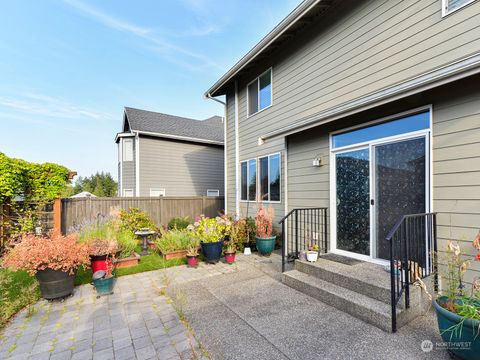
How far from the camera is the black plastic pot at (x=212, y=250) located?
16.5 feet

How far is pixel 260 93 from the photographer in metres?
7.05

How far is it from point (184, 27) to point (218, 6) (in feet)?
6.02

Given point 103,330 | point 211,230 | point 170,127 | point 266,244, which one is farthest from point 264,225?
point 170,127

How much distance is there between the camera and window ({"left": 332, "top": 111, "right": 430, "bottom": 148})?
329cm

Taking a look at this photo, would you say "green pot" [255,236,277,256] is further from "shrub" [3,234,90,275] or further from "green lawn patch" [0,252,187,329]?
"shrub" [3,234,90,275]

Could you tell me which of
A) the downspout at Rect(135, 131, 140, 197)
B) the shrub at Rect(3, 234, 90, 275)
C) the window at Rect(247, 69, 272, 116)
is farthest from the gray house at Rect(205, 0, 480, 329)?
the downspout at Rect(135, 131, 140, 197)

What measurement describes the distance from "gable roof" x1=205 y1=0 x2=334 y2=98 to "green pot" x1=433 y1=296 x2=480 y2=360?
5251 millimetres

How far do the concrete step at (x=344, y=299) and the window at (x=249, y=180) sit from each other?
3345 mm

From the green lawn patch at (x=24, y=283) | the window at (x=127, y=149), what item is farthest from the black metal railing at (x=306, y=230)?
the window at (x=127, y=149)

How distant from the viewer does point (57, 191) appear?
6.22 m

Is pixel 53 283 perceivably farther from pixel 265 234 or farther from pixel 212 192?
pixel 212 192

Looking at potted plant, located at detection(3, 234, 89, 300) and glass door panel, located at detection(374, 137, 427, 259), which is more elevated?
glass door panel, located at detection(374, 137, 427, 259)


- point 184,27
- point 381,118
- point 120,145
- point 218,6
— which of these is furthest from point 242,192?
point 120,145

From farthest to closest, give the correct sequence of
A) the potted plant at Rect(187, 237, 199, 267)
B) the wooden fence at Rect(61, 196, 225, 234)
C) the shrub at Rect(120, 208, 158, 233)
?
1. the shrub at Rect(120, 208, 158, 233)
2. the wooden fence at Rect(61, 196, 225, 234)
3. the potted plant at Rect(187, 237, 199, 267)
